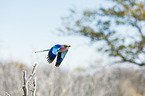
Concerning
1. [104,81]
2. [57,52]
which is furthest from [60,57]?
[104,81]

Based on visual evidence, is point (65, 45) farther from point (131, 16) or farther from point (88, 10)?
point (88, 10)

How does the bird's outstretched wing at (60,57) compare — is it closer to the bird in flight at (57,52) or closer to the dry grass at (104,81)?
the bird in flight at (57,52)

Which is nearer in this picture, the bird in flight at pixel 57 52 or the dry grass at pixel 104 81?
the bird in flight at pixel 57 52

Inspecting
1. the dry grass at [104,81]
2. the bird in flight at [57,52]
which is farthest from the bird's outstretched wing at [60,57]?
the dry grass at [104,81]

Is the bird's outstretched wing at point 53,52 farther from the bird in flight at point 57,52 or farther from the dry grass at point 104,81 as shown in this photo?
the dry grass at point 104,81

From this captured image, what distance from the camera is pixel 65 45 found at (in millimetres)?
505

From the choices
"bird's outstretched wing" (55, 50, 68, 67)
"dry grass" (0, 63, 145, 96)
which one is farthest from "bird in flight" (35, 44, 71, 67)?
"dry grass" (0, 63, 145, 96)

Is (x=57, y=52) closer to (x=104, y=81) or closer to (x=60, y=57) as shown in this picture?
(x=60, y=57)

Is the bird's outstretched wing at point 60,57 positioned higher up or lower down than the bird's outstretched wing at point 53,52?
lower down

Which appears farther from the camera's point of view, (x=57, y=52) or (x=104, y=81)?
(x=104, y=81)

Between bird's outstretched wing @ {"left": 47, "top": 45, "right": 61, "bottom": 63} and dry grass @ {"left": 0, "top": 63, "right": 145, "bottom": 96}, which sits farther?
dry grass @ {"left": 0, "top": 63, "right": 145, "bottom": 96}

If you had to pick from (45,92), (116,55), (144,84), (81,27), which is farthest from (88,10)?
(45,92)

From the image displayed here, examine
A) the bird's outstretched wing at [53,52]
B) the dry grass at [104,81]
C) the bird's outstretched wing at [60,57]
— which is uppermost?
the bird's outstretched wing at [53,52]

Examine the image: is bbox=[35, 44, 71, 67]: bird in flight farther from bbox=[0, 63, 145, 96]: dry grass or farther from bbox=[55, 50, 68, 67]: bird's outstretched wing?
bbox=[0, 63, 145, 96]: dry grass
